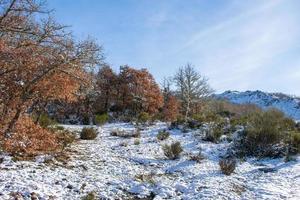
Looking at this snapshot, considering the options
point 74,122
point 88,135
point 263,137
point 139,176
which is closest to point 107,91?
point 74,122

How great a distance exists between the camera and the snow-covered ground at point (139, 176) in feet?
34.1

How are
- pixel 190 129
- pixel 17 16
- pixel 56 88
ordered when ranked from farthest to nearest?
pixel 190 129 → pixel 56 88 → pixel 17 16

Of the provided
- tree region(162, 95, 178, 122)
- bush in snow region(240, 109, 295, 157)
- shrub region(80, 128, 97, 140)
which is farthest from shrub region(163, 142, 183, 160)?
tree region(162, 95, 178, 122)

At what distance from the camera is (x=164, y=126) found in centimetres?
2514

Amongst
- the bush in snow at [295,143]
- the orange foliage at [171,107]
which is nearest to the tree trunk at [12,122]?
the bush in snow at [295,143]

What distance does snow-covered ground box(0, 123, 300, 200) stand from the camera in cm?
1041

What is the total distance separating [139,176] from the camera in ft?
41.2

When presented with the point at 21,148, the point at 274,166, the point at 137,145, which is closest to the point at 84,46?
the point at 21,148

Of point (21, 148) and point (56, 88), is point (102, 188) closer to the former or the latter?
point (21, 148)

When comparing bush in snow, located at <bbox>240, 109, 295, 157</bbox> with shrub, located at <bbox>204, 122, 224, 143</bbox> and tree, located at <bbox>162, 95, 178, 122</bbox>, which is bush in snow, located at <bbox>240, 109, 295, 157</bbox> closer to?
shrub, located at <bbox>204, 122, 224, 143</bbox>

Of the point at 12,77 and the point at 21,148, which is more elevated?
the point at 12,77

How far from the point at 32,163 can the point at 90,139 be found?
22.7 feet

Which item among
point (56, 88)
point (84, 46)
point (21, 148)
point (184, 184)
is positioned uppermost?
point (84, 46)

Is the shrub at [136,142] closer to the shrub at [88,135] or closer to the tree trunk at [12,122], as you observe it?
the shrub at [88,135]
